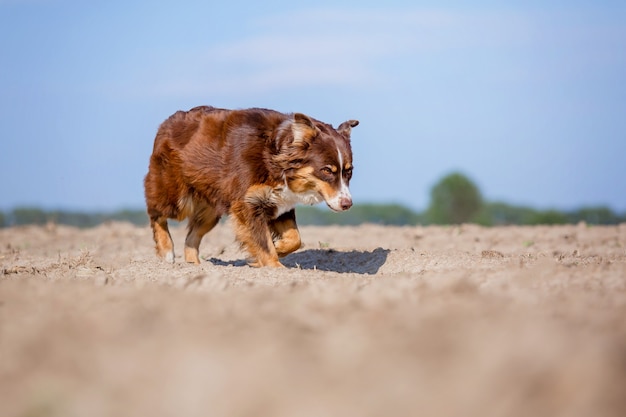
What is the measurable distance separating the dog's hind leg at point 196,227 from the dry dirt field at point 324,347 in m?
3.64

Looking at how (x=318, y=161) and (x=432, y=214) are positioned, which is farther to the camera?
(x=432, y=214)

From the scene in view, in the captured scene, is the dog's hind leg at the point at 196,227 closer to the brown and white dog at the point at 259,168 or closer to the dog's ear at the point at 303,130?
the brown and white dog at the point at 259,168

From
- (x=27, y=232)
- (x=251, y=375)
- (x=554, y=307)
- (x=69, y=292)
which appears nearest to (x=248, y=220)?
(x=69, y=292)

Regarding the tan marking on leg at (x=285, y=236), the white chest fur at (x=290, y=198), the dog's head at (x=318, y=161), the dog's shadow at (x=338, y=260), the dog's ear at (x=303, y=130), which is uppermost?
the dog's ear at (x=303, y=130)

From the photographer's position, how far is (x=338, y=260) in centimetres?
1080

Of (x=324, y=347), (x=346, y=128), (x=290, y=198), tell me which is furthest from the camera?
(x=346, y=128)

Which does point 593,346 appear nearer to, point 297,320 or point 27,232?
point 297,320

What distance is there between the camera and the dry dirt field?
3438 millimetres

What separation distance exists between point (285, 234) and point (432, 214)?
17.6m

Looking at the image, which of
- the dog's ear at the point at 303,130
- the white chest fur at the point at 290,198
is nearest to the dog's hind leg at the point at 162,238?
the white chest fur at the point at 290,198

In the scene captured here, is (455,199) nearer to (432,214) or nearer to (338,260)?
(432,214)

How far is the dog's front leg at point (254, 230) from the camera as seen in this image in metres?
9.40

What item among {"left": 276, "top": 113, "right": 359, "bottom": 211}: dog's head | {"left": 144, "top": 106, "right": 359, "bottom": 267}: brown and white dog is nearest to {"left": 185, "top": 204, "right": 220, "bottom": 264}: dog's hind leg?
{"left": 144, "top": 106, "right": 359, "bottom": 267}: brown and white dog

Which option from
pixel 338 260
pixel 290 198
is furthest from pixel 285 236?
pixel 338 260
